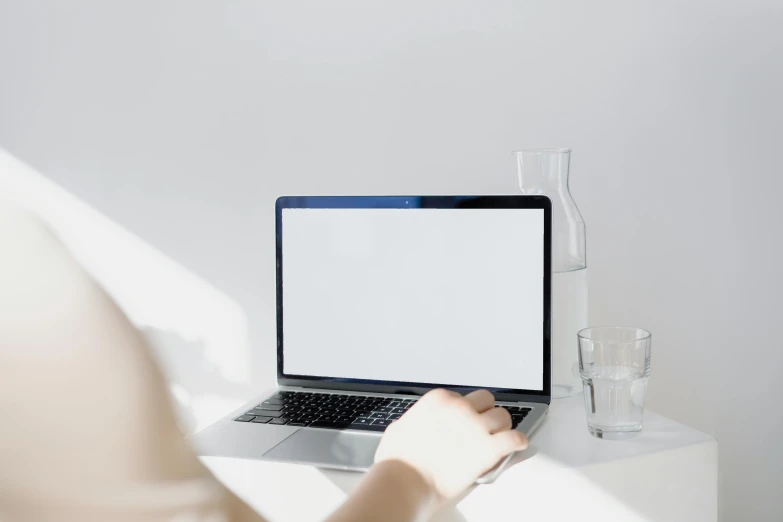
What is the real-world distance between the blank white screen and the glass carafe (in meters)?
0.08

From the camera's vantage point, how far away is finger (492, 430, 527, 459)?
754mm

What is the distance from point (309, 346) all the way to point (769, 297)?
0.83m

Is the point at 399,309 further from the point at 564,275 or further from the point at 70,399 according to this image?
the point at 70,399

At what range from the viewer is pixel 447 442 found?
73 centimetres

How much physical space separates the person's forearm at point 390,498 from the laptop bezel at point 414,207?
350 mm

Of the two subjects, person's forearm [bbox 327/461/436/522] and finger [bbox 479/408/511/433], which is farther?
finger [bbox 479/408/511/433]

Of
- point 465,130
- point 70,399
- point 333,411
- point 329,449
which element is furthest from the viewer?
point 465,130

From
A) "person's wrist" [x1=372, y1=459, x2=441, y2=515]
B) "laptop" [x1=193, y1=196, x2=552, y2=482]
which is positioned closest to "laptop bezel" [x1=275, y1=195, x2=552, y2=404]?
"laptop" [x1=193, y1=196, x2=552, y2=482]

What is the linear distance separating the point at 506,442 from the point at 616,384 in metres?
0.20

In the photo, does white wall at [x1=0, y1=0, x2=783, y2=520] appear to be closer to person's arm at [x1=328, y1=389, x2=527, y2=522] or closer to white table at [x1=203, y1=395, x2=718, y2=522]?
white table at [x1=203, y1=395, x2=718, y2=522]

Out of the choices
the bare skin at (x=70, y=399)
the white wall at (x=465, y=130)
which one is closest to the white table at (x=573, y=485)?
the white wall at (x=465, y=130)

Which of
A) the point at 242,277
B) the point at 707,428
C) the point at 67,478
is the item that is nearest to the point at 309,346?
the point at 242,277

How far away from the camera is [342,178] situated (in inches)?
52.5

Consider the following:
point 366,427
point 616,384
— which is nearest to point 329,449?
point 366,427
